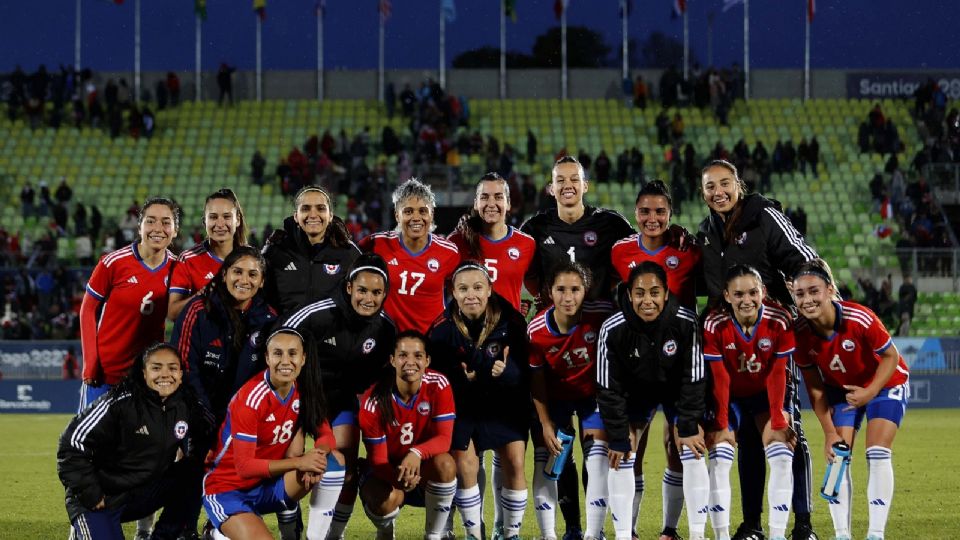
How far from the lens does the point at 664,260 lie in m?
7.10

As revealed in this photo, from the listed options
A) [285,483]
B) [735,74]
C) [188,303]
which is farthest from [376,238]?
[735,74]

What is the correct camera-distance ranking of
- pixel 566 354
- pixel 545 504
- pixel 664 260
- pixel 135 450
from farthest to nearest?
pixel 664 260 → pixel 566 354 → pixel 545 504 → pixel 135 450

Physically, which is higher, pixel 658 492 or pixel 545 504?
pixel 545 504

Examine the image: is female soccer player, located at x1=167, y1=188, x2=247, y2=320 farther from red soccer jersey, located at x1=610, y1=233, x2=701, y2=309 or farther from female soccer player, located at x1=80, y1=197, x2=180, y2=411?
red soccer jersey, located at x1=610, y1=233, x2=701, y2=309

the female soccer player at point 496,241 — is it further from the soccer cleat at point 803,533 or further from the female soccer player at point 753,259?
the soccer cleat at point 803,533

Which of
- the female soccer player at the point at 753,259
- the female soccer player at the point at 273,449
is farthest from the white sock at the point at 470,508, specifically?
the female soccer player at the point at 753,259

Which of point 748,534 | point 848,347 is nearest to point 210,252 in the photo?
point 748,534

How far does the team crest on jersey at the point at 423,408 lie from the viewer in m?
6.60

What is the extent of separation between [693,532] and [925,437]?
A: 837 cm

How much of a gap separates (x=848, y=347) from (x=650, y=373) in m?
1.12

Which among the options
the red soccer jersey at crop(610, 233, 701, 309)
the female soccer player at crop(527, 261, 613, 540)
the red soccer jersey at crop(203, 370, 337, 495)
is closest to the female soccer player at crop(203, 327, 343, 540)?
the red soccer jersey at crop(203, 370, 337, 495)

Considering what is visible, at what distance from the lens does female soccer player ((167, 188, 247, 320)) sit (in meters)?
7.17

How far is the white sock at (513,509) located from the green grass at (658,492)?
691 mm

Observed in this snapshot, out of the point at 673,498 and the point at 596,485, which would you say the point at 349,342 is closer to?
the point at 596,485
